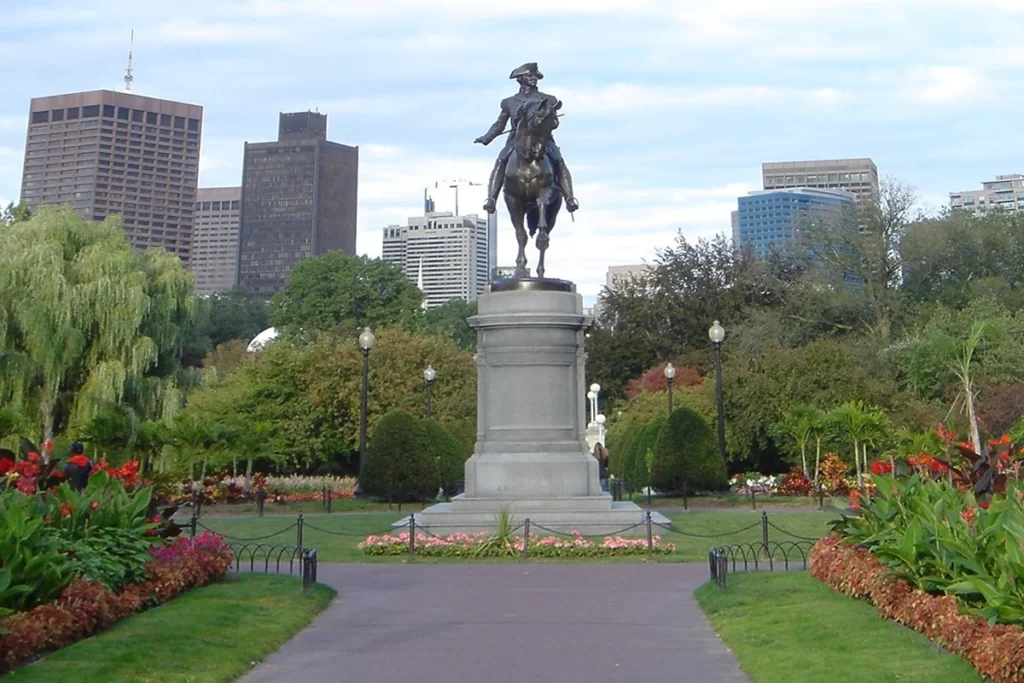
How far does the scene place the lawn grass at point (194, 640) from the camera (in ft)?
28.1

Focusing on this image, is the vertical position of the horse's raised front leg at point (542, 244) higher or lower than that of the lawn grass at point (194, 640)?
higher

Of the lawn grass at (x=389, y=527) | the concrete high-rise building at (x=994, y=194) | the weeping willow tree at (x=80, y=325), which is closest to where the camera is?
the lawn grass at (x=389, y=527)

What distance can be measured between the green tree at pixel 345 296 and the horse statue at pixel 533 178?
167 feet

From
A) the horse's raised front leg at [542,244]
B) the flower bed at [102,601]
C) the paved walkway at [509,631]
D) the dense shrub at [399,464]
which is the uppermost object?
the horse's raised front leg at [542,244]

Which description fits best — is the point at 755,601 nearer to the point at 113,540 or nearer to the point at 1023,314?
the point at 113,540

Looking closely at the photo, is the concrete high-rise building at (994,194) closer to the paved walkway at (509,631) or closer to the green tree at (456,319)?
the green tree at (456,319)

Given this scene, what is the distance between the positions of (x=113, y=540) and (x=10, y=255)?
2668cm

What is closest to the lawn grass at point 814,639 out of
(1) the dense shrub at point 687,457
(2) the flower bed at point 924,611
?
(2) the flower bed at point 924,611

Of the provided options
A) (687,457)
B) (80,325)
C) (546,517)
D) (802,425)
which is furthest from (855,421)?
(80,325)

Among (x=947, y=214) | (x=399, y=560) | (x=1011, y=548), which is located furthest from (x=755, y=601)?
(x=947, y=214)

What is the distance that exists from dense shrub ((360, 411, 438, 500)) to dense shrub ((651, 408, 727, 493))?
654cm

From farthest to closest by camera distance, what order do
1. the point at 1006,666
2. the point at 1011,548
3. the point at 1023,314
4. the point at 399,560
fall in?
the point at 1023,314
the point at 399,560
the point at 1011,548
the point at 1006,666

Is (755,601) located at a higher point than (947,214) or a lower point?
lower

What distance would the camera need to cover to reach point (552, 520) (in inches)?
746
